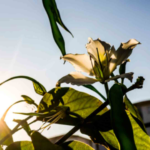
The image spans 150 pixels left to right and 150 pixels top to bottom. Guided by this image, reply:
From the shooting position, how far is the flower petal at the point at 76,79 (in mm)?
252

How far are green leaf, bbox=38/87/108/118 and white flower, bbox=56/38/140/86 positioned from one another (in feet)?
0.08

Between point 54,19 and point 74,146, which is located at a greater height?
point 54,19

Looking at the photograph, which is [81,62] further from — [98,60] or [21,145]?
[21,145]

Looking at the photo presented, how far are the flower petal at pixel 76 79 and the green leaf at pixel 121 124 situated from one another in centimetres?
7

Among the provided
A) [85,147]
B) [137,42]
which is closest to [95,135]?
[85,147]

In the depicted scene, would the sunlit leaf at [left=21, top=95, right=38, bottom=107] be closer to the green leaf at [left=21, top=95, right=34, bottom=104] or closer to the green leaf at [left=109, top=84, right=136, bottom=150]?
the green leaf at [left=21, top=95, right=34, bottom=104]

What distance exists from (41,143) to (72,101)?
0.08m

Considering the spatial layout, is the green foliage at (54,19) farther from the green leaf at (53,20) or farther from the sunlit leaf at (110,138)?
the sunlit leaf at (110,138)

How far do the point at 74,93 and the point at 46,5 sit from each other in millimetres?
113

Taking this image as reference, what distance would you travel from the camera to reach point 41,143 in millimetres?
222

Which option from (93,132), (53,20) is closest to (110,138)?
(93,132)

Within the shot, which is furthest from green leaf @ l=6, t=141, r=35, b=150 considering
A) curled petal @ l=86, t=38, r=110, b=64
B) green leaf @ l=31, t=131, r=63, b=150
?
curled petal @ l=86, t=38, r=110, b=64

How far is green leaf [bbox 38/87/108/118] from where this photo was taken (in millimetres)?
259

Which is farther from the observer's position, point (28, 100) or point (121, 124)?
point (28, 100)
